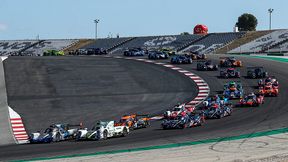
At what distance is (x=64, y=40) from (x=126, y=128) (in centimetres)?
10418

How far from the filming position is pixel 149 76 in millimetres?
60406

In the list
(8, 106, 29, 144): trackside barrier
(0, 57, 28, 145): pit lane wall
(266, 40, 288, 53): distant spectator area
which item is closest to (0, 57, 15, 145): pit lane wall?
(0, 57, 28, 145): pit lane wall

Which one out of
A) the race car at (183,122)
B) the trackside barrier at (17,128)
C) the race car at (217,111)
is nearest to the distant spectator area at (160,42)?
the trackside barrier at (17,128)

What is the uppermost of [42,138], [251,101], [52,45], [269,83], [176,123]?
[52,45]

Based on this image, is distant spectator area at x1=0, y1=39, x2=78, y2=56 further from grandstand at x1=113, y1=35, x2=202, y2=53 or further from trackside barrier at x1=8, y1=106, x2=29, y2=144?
trackside barrier at x1=8, y1=106, x2=29, y2=144

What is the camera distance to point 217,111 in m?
38.9

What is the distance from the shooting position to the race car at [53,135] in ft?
107

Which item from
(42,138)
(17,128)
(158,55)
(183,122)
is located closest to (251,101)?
(183,122)

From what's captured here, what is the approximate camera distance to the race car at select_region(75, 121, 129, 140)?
3216 cm

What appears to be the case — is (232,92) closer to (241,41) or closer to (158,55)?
(158,55)

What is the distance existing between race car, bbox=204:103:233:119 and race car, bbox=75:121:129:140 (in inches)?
297

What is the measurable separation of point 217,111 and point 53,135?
472 inches

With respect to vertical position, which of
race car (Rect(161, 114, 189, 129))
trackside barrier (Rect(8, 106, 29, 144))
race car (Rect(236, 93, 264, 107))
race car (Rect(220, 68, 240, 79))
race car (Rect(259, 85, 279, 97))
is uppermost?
race car (Rect(220, 68, 240, 79))

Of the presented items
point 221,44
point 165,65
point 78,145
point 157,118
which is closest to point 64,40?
point 221,44
